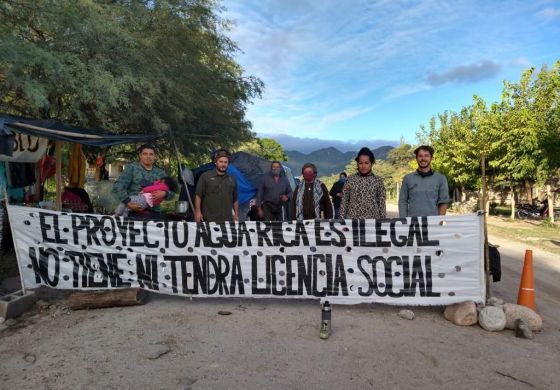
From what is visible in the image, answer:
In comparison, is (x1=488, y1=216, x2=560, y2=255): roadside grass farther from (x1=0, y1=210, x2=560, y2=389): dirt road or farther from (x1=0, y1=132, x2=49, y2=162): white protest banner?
(x1=0, y1=132, x2=49, y2=162): white protest banner

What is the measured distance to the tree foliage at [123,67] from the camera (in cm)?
618

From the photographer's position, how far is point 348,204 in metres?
5.14

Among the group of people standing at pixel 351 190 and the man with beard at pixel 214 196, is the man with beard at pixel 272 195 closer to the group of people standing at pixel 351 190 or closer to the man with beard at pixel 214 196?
the group of people standing at pixel 351 190

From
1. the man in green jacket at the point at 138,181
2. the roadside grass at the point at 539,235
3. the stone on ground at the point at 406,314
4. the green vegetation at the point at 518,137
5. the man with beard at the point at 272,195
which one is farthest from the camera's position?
the green vegetation at the point at 518,137

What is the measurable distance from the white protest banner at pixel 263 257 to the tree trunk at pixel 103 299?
0.58ft

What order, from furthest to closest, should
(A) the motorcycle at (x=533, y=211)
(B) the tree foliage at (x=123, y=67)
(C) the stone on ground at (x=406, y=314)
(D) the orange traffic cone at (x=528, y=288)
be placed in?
1. (A) the motorcycle at (x=533, y=211)
2. (B) the tree foliage at (x=123, y=67)
3. (D) the orange traffic cone at (x=528, y=288)
4. (C) the stone on ground at (x=406, y=314)

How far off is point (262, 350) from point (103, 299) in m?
2.24

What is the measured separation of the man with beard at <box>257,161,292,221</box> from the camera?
7.43 meters

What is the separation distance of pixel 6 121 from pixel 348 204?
14.9 feet

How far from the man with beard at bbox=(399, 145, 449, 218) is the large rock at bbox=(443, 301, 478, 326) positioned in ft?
3.74

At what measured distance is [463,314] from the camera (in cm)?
435

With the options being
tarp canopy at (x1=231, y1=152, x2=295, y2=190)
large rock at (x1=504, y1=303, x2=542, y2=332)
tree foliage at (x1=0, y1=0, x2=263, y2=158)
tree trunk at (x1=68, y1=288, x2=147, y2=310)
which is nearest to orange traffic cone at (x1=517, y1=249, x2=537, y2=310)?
large rock at (x1=504, y1=303, x2=542, y2=332)

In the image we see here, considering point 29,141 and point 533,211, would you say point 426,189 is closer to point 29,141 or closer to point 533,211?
point 29,141

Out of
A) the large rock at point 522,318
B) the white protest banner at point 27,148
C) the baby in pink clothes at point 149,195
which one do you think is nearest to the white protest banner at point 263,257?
the baby in pink clothes at point 149,195
